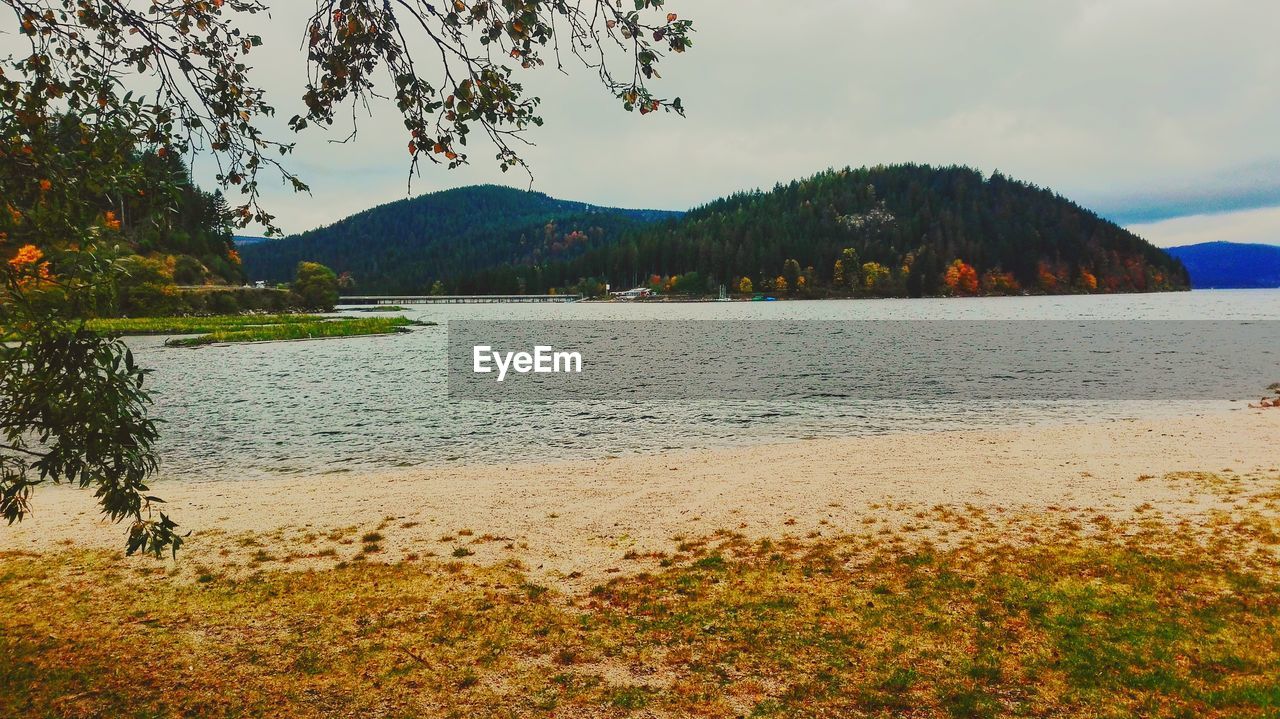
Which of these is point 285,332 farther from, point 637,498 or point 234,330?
point 637,498

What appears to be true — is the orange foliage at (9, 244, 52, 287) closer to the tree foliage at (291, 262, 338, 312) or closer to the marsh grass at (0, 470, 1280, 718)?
the marsh grass at (0, 470, 1280, 718)

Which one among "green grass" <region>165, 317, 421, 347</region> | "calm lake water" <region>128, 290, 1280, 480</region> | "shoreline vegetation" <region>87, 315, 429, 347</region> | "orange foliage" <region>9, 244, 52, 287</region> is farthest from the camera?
"shoreline vegetation" <region>87, 315, 429, 347</region>

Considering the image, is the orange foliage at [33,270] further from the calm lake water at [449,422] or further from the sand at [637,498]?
the calm lake water at [449,422]

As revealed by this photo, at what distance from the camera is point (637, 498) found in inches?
566

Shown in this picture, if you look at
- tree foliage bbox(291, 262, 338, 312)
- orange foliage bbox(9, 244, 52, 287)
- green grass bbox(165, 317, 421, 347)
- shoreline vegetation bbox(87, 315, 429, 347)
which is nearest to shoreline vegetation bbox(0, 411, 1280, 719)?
orange foliage bbox(9, 244, 52, 287)

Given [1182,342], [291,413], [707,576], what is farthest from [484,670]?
[1182,342]

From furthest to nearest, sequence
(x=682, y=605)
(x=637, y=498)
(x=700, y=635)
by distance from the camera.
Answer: (x=637, y=498) → (x=682, y=605) → (x=700, y=635)

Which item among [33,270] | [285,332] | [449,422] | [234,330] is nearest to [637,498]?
[33,270]

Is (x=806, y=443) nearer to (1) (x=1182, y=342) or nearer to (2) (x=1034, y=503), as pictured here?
(2) (x=1034, y=503)

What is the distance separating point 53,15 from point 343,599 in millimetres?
7393

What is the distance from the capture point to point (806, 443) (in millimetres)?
21781

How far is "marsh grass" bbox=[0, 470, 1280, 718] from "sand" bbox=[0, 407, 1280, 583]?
4.07 ft

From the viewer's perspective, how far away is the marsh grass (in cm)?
633

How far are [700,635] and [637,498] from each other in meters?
6.69
